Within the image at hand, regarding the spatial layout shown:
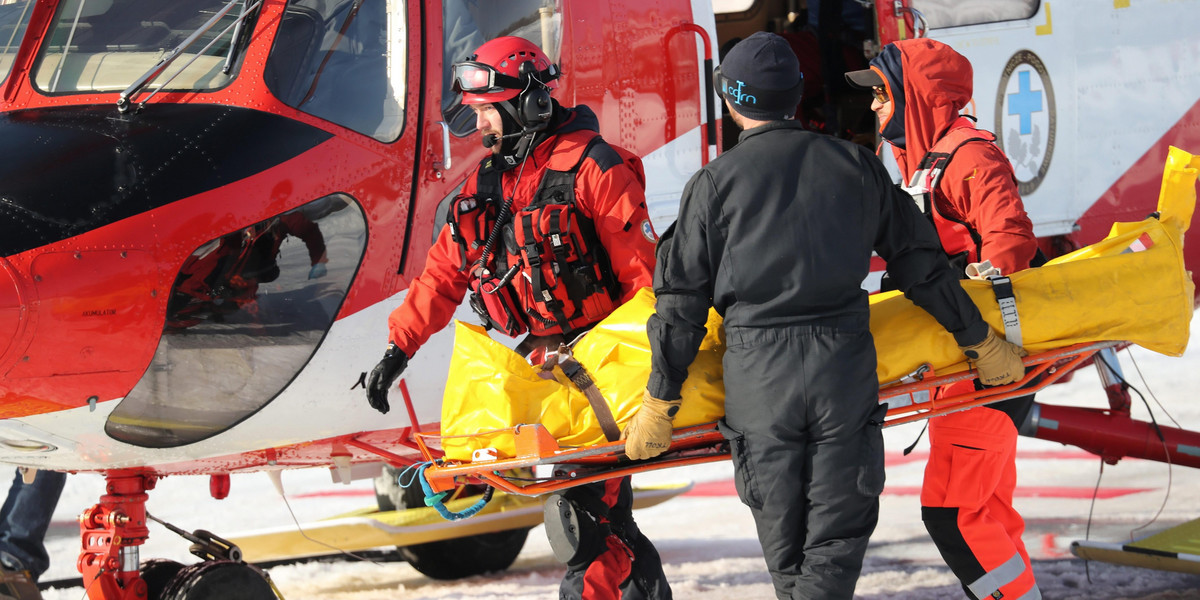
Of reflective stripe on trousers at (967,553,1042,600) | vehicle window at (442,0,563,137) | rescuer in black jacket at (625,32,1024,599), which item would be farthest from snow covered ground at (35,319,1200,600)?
vehicle window at (442,0,563,137)

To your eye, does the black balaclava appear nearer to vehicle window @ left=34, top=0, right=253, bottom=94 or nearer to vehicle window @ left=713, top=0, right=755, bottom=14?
vehicle window @ left=34, top=0, right=253, bottom=94

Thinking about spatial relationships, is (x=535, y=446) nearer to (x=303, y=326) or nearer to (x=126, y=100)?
(x=303, y=326)

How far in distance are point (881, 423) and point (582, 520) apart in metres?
1.20

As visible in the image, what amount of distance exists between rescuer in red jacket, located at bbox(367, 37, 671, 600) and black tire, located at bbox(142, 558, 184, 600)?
1308 mm

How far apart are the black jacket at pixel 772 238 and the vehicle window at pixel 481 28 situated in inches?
61.2

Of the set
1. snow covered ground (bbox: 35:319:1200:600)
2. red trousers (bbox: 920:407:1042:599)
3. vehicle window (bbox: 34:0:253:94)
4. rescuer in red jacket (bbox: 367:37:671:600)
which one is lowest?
snow covered ground (bbox: 35:319:1200:600)

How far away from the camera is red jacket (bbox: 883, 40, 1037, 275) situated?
3.91 m

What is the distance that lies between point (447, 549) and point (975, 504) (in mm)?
3779

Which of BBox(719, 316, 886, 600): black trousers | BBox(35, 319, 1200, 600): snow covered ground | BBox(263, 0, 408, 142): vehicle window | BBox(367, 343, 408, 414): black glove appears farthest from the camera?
BBox(35, 319, 1200, 600): snow covered ground

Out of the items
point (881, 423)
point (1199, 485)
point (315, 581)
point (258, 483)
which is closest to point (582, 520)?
point (881, 423)

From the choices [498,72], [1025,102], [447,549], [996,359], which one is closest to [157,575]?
[498,72]

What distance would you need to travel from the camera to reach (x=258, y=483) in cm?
1034

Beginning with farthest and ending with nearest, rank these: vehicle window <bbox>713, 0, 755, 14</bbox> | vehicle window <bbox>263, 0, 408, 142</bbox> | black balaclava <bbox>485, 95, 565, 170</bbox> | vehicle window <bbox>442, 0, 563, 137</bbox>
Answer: vehicle window <bbox>713, 0, 755, 14</bbox> < vehicle window <bbox>442, 0, 563, 137</bbox> < vehicle window <bbox>263, 0, 408, 142</bbox> < black balaclava <bbox>485, 95, 565, 170</bbox>

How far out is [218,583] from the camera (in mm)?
4465
